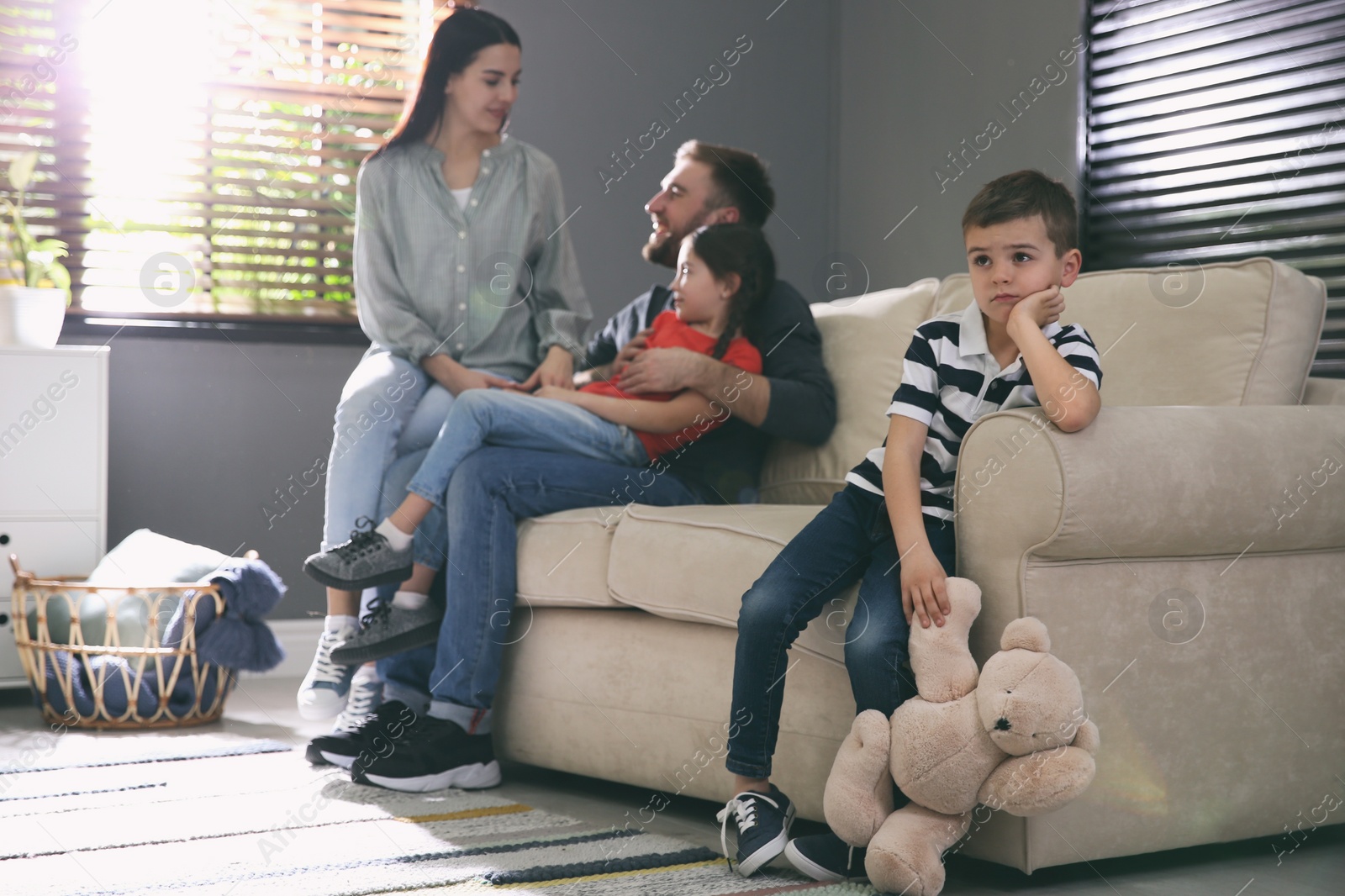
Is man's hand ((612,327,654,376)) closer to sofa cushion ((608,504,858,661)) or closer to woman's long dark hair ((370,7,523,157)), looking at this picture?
sofa cushion ((608,504,858,661))

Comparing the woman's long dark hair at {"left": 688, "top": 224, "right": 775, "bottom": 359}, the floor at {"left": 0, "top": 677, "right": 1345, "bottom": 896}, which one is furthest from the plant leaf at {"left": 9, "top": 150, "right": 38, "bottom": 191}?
the woman's long dark hair at {"left": 688, "top": 224, "right": 775, "bottom": 359}

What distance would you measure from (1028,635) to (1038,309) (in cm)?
40

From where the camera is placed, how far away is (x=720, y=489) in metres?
2.29

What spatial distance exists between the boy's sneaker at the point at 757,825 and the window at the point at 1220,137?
1508 millimetres

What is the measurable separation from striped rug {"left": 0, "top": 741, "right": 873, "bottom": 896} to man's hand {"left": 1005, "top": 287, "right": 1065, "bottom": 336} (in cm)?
68

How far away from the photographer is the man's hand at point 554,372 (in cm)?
240

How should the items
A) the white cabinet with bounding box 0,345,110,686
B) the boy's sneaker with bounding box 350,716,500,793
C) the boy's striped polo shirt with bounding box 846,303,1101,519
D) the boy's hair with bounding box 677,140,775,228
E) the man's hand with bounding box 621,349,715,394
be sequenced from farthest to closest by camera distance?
1. the white cabinet with bounding box 0,345,110,686
2. the boy's hair with bounding box 677,140,775,228
3. the man's hand with bounding box 621,349,715,394
4. the boy's sneaker with bounding box 350,716,500,793
5. the boy's striped polo shirt with bounding box 846,303,1101,519

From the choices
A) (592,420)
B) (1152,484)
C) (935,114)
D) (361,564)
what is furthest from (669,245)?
(1152,484)

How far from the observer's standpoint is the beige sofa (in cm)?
148

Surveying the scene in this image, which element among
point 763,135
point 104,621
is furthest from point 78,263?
point 763,135

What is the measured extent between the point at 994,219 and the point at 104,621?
1.91 m

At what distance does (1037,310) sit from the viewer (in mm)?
1543

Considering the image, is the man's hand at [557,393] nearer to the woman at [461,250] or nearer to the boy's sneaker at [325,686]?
the woman at [461,250]

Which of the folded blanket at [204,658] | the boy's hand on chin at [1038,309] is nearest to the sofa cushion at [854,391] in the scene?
the boy's hand on chin at [1038,309]
